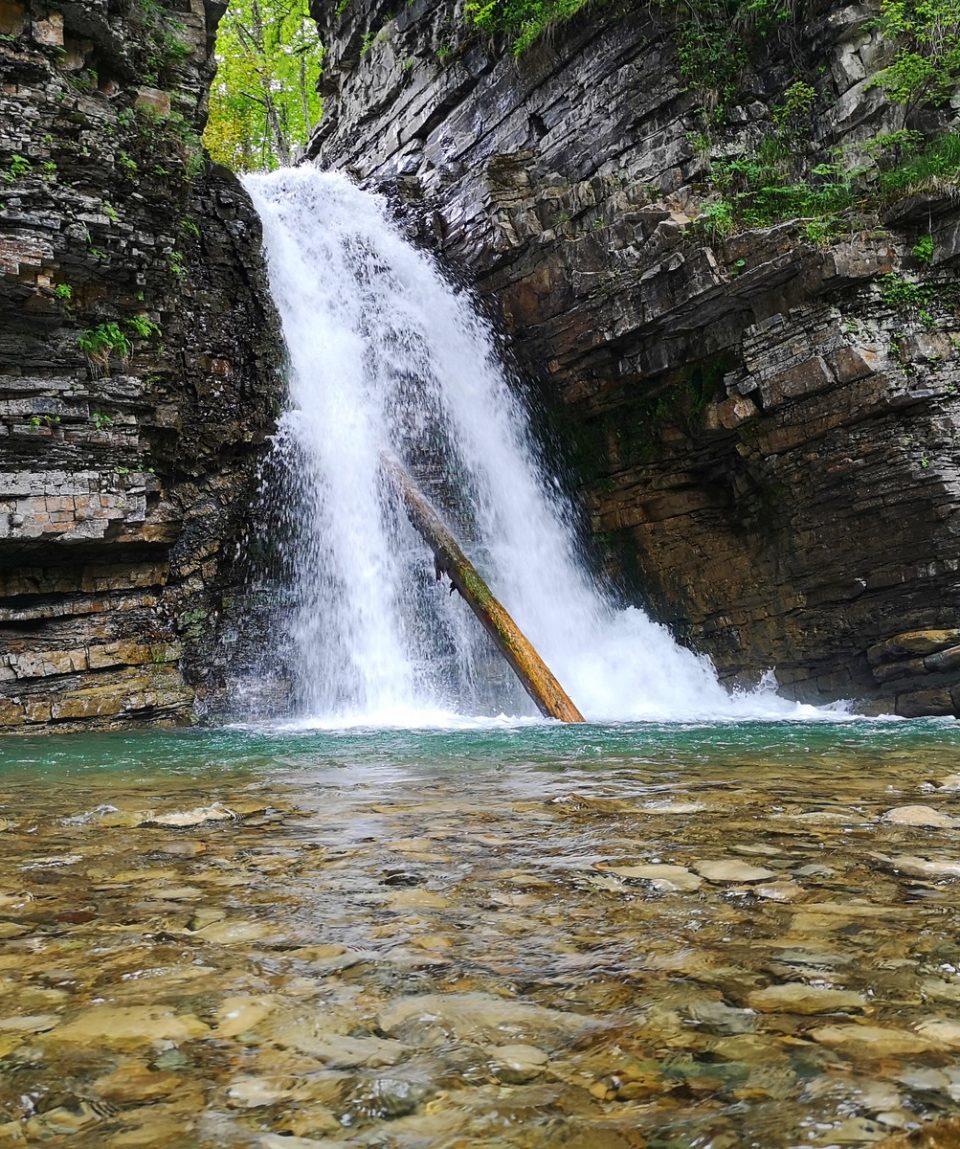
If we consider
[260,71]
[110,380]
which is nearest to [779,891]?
[110,380]

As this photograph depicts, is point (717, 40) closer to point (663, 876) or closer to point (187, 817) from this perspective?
point (187, 817)

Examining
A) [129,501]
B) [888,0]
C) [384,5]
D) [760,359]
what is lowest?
[129,501]

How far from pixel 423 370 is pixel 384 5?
1227 centimetres

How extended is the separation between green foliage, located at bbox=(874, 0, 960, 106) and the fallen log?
29.7ft

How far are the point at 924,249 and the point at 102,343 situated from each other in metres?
11.4

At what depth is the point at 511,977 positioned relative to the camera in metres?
1.92

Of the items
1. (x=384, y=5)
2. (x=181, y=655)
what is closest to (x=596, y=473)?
(x=181, y=655)

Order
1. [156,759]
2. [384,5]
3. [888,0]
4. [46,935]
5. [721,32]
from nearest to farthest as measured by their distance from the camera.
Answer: [46,935]
[156,759]
[888,0]
[721,32]
[384,5]

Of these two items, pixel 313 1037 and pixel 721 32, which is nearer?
pixel 313 1037

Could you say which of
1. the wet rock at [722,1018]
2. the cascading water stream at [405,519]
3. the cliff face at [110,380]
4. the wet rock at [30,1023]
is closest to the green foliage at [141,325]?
the cliff face at [110,380]

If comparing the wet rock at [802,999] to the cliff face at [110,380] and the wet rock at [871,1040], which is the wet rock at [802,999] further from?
the cliff face at [110,380]

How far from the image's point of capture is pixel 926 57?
1172 centimetres

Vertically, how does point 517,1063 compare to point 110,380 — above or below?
below

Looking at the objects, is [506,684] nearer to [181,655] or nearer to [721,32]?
[181,655]
